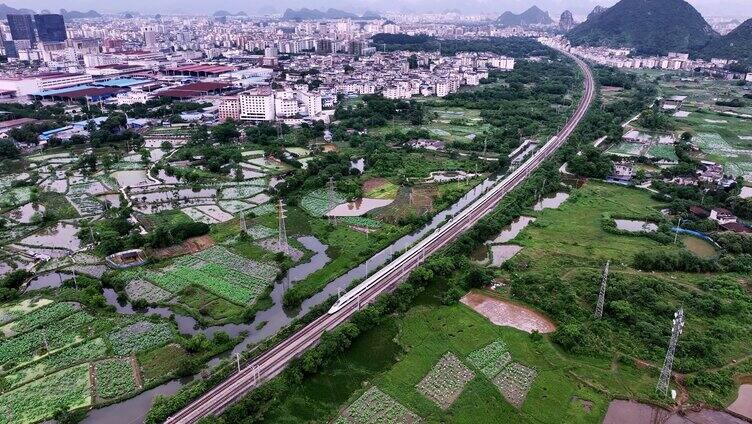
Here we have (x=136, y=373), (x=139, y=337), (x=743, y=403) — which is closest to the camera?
(x=743, y=403)

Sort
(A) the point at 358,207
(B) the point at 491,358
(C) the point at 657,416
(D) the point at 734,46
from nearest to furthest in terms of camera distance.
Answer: (C) the point at 657,416
(B) the point at 491,358
(A) the point at 358,207
(D) the point at 734,46

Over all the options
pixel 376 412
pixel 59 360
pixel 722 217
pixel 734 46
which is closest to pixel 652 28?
pixel 734 46

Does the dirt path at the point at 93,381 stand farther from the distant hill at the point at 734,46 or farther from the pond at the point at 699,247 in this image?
the distant hill at the point at 734,46

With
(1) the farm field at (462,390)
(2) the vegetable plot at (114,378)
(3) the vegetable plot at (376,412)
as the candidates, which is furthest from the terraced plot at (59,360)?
(3) the vegetable plot at (376,412)

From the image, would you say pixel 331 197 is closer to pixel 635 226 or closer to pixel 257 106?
pixel 635 226

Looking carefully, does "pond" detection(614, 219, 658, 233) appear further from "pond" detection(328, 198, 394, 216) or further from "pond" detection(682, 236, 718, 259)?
"pond" detection(328, 198, 394, 216)

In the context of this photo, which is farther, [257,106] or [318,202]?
[257,106]
